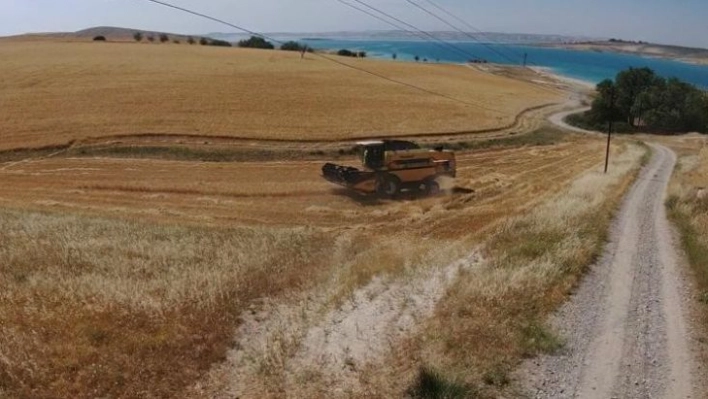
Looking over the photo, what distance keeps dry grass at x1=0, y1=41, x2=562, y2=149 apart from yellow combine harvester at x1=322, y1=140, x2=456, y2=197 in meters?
15.7

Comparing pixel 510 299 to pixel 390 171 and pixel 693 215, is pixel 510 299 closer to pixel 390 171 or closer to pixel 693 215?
pixel 693 215

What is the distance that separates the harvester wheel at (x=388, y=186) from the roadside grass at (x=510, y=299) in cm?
1025

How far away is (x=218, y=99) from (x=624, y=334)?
5094 cm

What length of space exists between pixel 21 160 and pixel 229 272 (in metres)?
30.5

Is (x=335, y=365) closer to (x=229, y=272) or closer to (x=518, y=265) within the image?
(x=229, y=272)

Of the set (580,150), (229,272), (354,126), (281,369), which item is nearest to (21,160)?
(354,126)

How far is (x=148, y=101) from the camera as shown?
54438 millimetres

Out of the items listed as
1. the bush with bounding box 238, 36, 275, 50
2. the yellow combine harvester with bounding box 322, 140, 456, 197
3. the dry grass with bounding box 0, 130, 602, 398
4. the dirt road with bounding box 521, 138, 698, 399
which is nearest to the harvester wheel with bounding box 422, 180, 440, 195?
the yellow combine harvester with bounding box 322, 140, 456, 197

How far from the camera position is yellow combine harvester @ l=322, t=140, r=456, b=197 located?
29.5 m

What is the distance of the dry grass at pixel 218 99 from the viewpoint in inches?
1827

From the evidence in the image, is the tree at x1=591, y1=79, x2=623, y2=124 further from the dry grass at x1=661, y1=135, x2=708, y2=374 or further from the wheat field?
the dry grass at x1=661, y1=135, x2=708, y2=374

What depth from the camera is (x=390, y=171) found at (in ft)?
98.9

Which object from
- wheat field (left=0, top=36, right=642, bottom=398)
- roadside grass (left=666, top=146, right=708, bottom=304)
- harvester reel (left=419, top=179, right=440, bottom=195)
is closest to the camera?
wheat field (left=0, top=36, right=642, bottom=398)

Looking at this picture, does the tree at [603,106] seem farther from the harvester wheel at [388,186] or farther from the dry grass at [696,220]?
the harvester wheel at [388,186]
